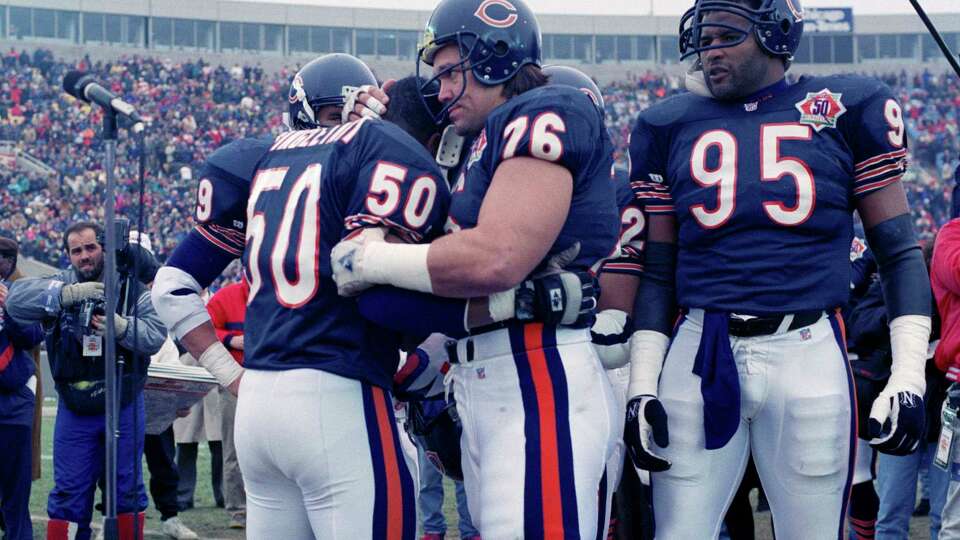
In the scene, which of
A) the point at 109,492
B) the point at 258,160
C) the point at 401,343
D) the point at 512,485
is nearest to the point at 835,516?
the point at 512,485

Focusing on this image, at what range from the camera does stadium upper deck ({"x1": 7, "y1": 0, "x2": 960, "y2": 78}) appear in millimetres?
41906

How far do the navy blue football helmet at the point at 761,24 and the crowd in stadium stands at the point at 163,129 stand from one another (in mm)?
21964

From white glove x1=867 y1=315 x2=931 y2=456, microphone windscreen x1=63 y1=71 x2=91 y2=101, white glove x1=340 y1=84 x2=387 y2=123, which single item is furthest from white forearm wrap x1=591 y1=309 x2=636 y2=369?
microphone windscreen x1=63 y1=71 x2=91 y2=101

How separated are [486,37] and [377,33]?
141 ft

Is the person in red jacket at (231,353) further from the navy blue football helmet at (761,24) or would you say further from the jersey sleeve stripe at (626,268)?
the navy blue football helmet at (761,24)

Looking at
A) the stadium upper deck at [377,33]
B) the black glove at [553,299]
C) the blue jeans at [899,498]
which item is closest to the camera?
the black glove at [553,299]

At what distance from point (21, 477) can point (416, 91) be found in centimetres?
435

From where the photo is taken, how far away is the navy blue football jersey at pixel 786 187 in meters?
3.53

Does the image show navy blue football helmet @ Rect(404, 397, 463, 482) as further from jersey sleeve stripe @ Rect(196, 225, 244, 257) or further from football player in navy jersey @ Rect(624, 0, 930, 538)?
jersey sleeve stripe @ Rect(196, 225, 244, 257)

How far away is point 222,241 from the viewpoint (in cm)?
375

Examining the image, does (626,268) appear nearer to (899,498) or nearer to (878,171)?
(878,171)

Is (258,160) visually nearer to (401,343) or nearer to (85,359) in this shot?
(401,343)

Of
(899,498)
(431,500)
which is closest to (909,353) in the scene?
(899,498)

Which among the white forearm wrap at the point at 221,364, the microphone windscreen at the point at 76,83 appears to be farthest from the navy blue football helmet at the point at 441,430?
the microphone windscreen at the point at 76,83
